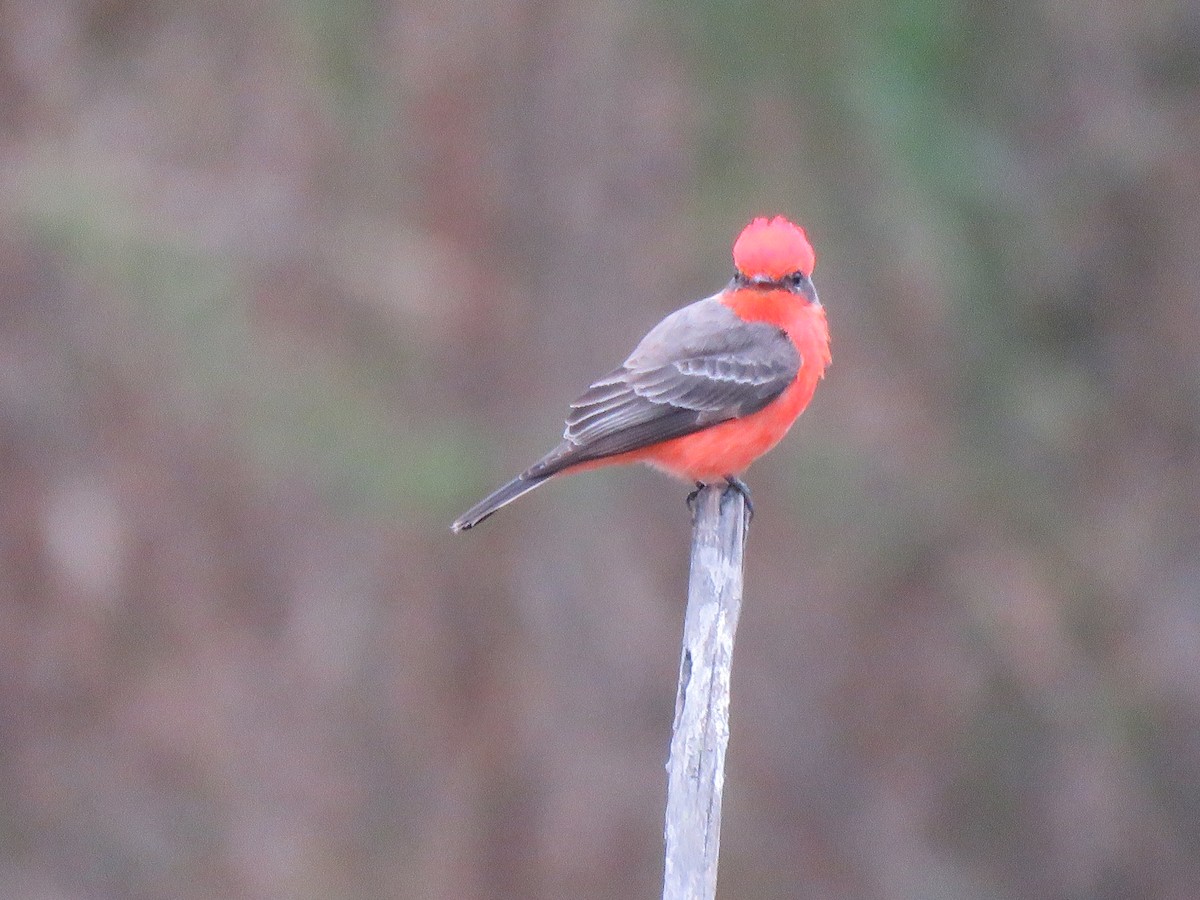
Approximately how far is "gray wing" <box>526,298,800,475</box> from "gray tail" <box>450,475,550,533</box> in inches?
1.2

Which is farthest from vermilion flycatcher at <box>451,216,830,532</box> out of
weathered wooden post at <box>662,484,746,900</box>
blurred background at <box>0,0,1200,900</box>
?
blurred background at <box>0,0,1200,900</box>

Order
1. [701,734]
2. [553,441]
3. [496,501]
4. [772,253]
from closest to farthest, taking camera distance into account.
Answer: [701,734] → [496,501] → [772,253] → [553,441]

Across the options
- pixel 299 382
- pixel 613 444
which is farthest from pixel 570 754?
pixel 613 444

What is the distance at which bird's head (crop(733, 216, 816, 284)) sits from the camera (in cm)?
579

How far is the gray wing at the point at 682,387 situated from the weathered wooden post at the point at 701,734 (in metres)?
1.32

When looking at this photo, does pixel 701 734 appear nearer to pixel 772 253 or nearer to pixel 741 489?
pixel 741 489

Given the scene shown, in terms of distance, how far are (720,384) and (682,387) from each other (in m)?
0.14

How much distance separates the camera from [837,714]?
10078mm

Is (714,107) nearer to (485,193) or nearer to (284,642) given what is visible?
(485,193)

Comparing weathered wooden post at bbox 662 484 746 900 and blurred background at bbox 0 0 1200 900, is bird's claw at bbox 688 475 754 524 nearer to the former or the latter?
weathered wooden post at bbox 662 484 746 900

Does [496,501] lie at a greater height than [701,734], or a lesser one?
greater

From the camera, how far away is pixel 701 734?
3744mm

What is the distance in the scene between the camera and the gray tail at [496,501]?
520cm

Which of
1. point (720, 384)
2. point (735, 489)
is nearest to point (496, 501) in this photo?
point (735, 489)
